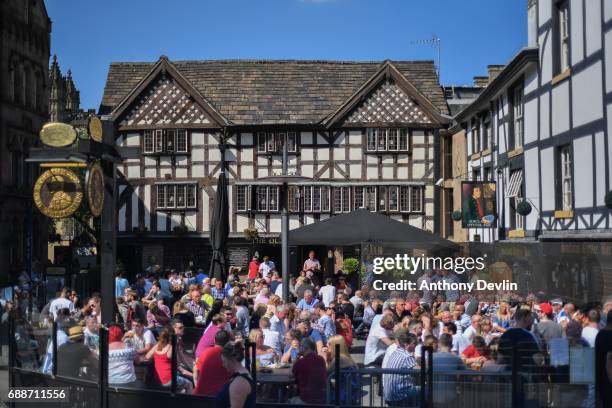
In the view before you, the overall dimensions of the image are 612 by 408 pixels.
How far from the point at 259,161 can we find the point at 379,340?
82.9 feet

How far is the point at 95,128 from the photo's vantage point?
11.9m

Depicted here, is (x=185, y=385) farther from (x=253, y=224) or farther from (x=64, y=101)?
(x=64, y=101)

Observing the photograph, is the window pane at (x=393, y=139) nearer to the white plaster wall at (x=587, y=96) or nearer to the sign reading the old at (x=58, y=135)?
the white plaster wall at (x=587, y=96)

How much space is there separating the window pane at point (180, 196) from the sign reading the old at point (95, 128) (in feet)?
83.7

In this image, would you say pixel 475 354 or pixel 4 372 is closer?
pixel 475 354

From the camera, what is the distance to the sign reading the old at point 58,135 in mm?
11953

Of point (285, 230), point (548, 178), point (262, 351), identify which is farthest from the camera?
point (548, 178)

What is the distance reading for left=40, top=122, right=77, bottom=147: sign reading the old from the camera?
1195 cm

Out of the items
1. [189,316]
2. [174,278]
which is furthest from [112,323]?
[174,278]

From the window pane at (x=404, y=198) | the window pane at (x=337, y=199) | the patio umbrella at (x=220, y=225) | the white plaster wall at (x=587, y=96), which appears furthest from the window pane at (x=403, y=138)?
the white plaster wall at (x=587, y=96)

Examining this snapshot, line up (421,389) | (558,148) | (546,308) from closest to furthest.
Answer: (421,389) < (546,308) < (558,148)

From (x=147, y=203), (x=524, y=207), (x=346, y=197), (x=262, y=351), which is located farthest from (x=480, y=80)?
(x=262, y=351)

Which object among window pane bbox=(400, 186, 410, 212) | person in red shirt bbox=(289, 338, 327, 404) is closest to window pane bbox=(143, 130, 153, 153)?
window pane bbox=(400, 186, 410, 212)

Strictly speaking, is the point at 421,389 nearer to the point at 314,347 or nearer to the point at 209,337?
the point at 314,347
